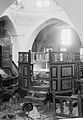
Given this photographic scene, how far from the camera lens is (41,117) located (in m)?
7.75

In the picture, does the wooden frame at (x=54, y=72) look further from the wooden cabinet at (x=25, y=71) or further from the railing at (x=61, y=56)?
the wooden cabinet at (x=25, y=71)

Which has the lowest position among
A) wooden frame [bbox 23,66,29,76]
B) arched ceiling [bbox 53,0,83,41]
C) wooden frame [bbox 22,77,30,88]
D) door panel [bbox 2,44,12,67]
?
wooden frame [bbox 22,77,30,88]

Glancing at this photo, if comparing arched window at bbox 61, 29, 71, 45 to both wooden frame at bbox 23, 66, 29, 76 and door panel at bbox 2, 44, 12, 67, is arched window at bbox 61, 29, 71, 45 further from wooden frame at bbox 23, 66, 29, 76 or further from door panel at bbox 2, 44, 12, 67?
wooden frame at bbox 23, 66, 29, 76

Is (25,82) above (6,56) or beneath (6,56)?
beneath

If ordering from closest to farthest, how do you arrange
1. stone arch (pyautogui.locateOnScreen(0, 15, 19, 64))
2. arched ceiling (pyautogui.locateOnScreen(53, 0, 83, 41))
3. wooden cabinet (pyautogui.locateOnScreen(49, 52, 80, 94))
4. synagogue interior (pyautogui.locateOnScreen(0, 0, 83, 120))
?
1. arched ceiling (pyautogui.locateOnScreen(53, 0, 83, 41))
2. synagogue interior (pyautogui.locateOnScreen(0, 0, 83, 120))
3. wooden cabinet (pyautogui.locateOnScreen(49, 52, 80, 94))
4. stone arch (pyautogui.locateOnScreen(0, 15, 19, 64))

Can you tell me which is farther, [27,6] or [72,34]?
[72,34]

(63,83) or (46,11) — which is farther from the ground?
(46,11)

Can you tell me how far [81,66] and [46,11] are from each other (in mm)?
5917

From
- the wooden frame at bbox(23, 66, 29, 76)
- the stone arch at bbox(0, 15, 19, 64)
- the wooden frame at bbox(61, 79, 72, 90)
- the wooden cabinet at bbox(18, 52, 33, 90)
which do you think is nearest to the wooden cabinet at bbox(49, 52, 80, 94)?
the wooden frame at bbox(61, 79, 72, 90)

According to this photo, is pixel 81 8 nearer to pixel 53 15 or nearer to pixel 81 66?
pixel 81 66

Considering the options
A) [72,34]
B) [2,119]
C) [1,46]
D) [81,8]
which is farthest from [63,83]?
[72,34]

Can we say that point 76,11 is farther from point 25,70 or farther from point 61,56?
point 25,70

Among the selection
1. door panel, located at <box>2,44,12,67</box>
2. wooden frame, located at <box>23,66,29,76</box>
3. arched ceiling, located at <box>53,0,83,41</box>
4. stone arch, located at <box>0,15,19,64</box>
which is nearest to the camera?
arched ceiling, located at <box>53,0,83,41</box>

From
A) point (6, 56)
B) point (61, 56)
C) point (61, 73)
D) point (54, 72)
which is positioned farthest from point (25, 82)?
point (6, 56)
